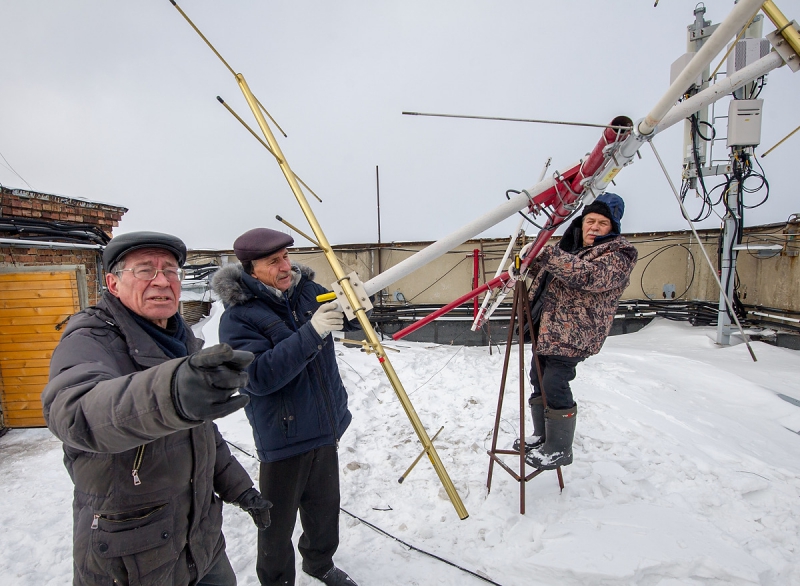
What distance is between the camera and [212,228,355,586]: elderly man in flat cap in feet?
6.35

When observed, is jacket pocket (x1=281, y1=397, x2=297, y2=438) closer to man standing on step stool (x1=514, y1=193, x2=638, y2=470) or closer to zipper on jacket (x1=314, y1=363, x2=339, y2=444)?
zipper on jacket (x1=314, y1=363, x2=339, y2=444)

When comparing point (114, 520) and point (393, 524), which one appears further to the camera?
point (393, 524)

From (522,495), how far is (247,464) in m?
2.71

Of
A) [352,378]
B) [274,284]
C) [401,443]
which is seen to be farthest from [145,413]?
[352,378]

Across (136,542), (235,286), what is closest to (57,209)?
(235,286)

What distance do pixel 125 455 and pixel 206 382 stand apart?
24.6 inches

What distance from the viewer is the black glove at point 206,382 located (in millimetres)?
989

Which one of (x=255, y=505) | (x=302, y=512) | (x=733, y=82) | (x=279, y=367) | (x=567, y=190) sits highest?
(x=733, y=82)

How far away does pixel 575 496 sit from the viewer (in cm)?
303

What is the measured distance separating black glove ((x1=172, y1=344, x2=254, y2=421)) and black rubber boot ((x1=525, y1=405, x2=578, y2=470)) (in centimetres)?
248

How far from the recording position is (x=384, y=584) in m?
2.46

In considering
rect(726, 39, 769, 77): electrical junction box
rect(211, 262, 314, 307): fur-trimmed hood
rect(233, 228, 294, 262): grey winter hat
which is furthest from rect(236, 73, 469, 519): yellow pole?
rect(726, 39, 769, 77): electrical junction box

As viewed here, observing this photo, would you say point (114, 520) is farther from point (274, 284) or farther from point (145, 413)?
point (274, 284)

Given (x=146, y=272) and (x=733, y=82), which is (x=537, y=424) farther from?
(x=146, y=272)
